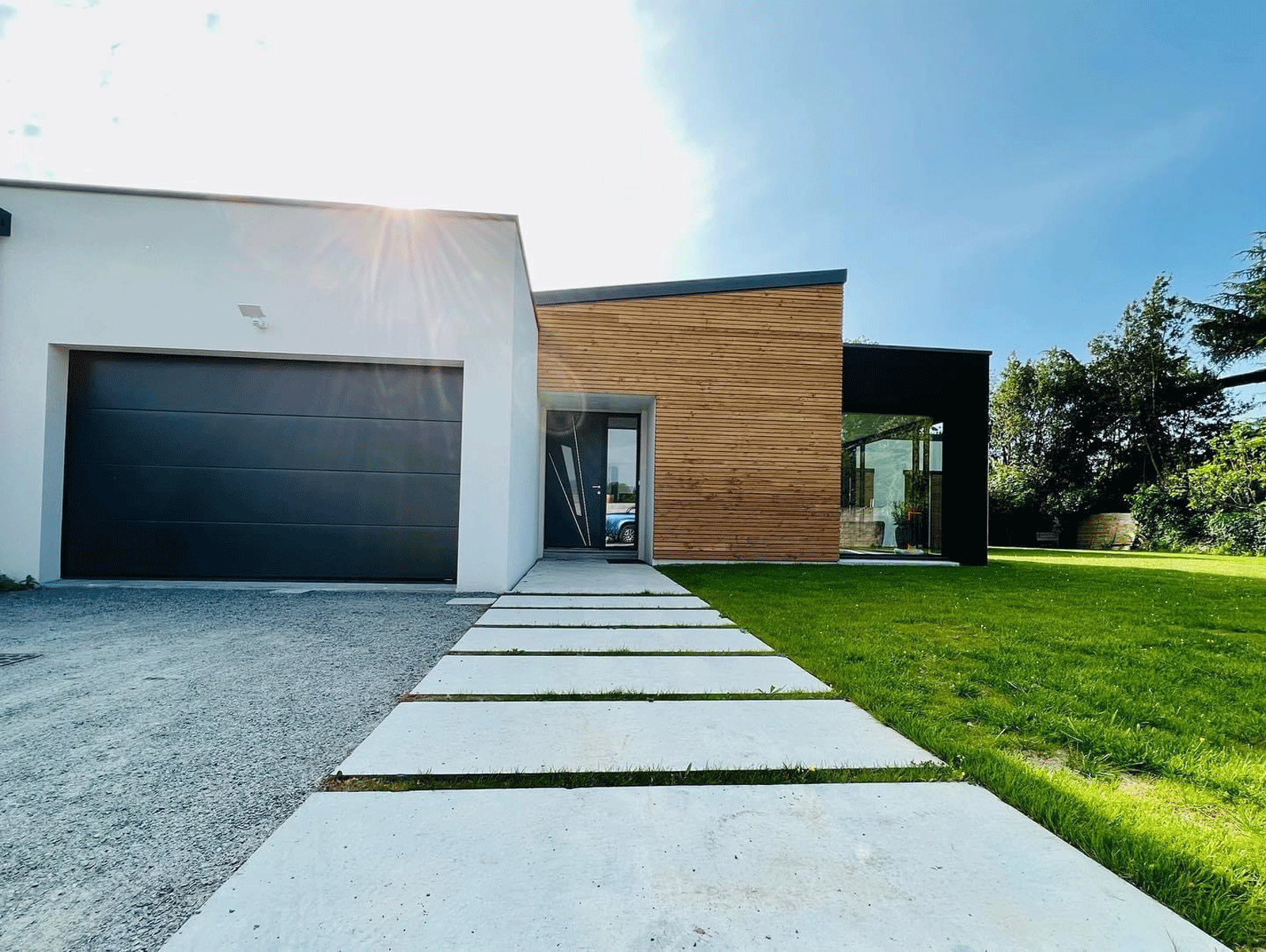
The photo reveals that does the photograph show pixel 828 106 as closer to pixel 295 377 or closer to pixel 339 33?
pixel 339 33

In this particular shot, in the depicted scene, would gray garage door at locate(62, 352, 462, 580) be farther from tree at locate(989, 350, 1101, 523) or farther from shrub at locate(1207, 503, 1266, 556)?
shrub at locate(1207, 503, 1266, 556)

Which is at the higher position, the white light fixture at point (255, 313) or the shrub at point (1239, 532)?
the white light fixture at point (255, 313)

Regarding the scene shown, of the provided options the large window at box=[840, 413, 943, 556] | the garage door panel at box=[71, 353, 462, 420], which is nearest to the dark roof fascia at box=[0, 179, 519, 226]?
the garage door panel at box=[71, 353, 462, 420]

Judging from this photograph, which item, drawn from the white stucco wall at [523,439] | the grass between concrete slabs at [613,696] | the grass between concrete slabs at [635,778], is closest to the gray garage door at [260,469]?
the white stucco wall at [523,439]

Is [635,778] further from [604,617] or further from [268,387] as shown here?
[268,387]

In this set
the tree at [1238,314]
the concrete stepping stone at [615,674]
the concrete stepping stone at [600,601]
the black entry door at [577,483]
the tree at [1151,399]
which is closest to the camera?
the concrete stepping stone at [615,674]

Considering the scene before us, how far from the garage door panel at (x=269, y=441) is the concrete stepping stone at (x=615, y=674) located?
303 centimetres

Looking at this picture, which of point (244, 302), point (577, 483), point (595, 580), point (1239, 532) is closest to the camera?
point (244, 302)

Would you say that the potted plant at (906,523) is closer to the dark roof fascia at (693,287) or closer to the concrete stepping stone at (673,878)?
the dark roof fascia at (693,287)

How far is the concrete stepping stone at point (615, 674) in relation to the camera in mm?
2291

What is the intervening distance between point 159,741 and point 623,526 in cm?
772

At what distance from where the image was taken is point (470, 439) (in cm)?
504

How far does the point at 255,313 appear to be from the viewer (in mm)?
4867

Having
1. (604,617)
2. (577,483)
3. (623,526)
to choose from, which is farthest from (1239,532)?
(604,617)
